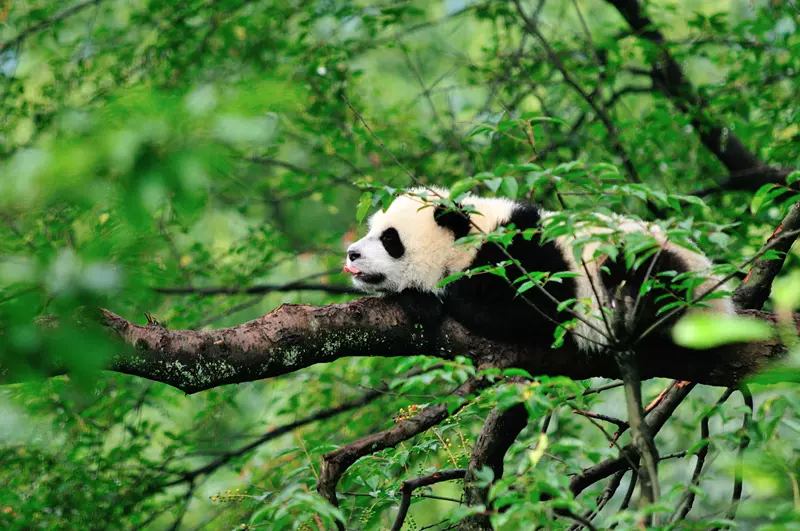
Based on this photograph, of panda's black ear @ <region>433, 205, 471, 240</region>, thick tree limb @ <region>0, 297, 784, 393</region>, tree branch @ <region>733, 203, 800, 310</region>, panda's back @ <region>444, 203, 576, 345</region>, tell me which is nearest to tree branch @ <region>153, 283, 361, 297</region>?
panda's black ear @ <region>433, 205, 471, 240</region>

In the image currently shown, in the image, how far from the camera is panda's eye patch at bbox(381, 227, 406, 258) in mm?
4504

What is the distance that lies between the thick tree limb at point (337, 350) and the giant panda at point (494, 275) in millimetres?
85

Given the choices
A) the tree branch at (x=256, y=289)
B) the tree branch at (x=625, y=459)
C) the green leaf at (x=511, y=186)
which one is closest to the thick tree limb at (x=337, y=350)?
the tree branch at (x=625, y=459)

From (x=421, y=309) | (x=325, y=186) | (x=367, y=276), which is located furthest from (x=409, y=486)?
(x=325, y=186)

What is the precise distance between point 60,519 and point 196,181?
4.37 meters

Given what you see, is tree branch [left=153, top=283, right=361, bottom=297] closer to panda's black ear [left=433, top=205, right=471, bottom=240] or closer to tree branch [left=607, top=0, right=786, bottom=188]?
panda's black ear [left=433, top=205, right=471, bottom=240]

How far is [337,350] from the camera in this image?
339cm

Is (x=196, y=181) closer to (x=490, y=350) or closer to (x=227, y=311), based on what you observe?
(x=490, y=350)

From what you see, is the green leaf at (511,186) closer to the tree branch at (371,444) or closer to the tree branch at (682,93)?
the tree branch at (371,444)

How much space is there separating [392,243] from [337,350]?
4.26ft

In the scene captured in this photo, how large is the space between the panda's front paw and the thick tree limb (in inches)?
1.4

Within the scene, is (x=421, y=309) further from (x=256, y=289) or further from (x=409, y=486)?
(x=256, y=289)

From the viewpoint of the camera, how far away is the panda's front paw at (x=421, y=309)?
140 inches

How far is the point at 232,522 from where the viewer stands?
491cm
